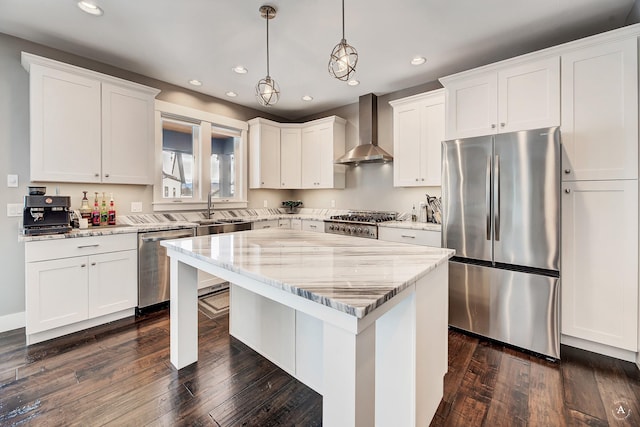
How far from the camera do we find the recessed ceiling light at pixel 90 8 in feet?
7.14

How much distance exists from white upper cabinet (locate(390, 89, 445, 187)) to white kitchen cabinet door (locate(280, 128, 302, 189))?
1.74m

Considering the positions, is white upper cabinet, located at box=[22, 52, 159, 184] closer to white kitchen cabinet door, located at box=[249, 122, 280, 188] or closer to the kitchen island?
white kitchen cabinet door, located at box=[249, 122, 280, 188]

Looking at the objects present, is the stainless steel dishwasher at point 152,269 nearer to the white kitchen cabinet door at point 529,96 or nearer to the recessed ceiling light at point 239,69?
the recessed ceiling light at point 239,69

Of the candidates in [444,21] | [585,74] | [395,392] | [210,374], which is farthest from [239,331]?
[585,74]

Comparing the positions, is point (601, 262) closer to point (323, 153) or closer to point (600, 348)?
point (600, 348)

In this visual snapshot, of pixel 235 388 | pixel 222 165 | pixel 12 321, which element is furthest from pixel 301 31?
pixel 12 321

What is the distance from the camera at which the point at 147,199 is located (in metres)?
3.56

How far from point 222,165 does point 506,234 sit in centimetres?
390

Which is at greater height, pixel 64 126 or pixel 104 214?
pixel 64 126

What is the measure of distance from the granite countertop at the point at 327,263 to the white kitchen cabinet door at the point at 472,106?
170cm

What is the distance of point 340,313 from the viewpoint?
946mm

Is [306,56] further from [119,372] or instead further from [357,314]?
[119,372]

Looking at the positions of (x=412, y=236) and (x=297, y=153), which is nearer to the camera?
(x=412, y=236)

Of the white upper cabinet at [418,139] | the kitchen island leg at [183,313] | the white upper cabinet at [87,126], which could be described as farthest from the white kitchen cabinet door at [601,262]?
the white upper cabinet at [87,126]
